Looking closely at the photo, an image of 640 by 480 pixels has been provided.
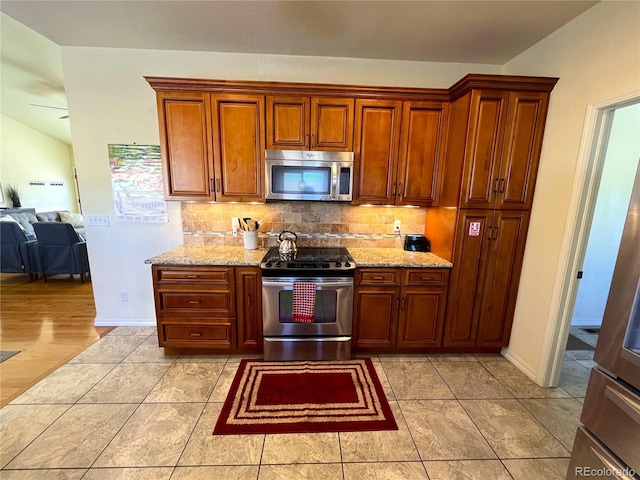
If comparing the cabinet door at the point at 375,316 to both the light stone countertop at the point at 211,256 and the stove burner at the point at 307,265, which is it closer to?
the stove burner at the point at 307,265

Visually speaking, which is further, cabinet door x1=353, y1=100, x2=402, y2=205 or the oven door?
cabinet door x1=353, y1=100, x2=402, y2=205

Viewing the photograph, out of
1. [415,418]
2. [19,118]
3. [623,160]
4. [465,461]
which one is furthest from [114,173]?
[19,118]

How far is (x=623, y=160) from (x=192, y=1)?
415cm

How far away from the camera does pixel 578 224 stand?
74.5 inches

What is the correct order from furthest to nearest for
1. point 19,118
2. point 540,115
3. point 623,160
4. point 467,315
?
point 19,118 → point 623,160 → point 467,315 → point 540,115

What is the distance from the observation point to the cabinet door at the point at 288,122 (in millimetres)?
2363

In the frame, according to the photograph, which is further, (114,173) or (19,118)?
(19,118)

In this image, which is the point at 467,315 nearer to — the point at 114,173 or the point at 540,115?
the point at 540,115

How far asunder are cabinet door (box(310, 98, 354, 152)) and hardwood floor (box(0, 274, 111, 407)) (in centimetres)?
303

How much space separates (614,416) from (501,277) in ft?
4.81

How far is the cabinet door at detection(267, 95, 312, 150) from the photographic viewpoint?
2363mm

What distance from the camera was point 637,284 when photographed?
96 cm

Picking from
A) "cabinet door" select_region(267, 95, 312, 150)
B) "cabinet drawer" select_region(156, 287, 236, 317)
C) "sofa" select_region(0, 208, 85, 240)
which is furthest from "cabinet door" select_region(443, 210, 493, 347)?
"sofa" select_region(0, 208, 85, 240)

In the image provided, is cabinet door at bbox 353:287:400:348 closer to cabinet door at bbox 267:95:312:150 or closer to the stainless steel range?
the stainless steel range
